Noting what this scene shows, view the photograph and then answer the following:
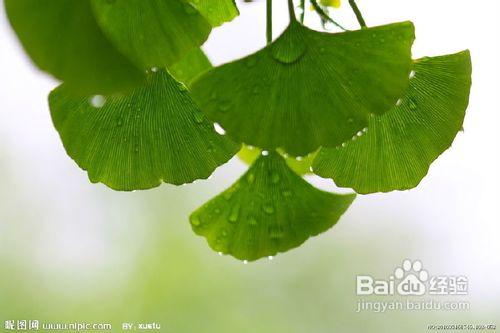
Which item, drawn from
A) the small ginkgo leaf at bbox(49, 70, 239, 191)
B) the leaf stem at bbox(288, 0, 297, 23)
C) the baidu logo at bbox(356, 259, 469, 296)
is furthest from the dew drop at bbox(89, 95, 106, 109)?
the baidu logo at bbox(356, 259, 469, 296)

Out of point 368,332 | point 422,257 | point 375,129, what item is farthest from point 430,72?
point 368,332

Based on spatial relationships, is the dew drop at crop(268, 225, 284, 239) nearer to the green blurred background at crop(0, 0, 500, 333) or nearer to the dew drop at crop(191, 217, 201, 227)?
the dew drop at crop(191, 217, 201, 227)

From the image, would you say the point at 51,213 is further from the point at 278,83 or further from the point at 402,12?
the point at 278,83

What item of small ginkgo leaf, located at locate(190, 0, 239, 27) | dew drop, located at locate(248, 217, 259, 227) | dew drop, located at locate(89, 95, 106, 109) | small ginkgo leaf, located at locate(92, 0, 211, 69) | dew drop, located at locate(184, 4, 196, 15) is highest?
small ginkgo leaf, located at locate(190, 0, 239, 27)

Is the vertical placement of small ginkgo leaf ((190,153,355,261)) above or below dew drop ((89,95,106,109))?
below

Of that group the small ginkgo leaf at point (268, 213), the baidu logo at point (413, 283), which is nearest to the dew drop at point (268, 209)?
the small ginkgo leaf at point (268, 213)

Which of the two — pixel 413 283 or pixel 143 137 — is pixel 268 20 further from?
pixel 413 283

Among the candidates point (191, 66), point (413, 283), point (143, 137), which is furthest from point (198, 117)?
point (413, 283)
